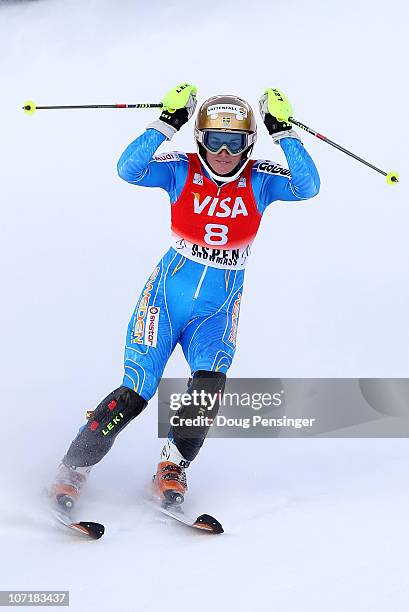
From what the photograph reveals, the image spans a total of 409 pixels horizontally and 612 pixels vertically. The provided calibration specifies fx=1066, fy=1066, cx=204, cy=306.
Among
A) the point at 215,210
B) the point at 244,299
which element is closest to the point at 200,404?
the point at 215,210

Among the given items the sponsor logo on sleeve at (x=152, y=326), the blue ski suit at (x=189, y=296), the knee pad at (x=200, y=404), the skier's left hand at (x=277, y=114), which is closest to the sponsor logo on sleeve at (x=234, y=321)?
the blue ski suit at (x=189, y=296)

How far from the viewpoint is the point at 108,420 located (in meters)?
5.35

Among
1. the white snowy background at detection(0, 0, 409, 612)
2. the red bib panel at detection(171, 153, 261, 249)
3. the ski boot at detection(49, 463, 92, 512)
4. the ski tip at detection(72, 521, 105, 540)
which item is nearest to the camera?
the white snowy background at detection(0, 0, 409, 612)

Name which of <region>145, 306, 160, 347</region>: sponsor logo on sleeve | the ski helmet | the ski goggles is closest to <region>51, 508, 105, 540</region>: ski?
<region>145, 306, 160, 347</region>: sponsor logo on sleeve

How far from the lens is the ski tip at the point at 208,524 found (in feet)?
16.6

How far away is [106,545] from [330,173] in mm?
4891

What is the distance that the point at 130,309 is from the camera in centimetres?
764

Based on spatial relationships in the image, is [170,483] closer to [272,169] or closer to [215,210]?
[215,210]

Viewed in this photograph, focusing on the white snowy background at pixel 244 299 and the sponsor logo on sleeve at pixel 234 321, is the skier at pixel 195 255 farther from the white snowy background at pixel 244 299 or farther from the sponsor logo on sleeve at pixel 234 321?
the white snowy background at pixel 244 299

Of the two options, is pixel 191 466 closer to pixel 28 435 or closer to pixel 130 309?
pixel 28 435

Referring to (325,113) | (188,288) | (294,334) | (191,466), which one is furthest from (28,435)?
(325,113)

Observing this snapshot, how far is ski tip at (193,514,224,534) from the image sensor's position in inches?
200

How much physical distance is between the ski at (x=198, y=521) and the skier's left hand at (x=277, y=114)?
6.23ft

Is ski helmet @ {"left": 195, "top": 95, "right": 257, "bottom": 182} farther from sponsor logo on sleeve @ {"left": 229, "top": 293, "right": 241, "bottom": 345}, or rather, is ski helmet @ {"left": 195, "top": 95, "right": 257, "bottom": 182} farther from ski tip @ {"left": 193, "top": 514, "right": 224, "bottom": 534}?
ski tip @ {"left": 193, "top": 514, "right": 224, "bottom": 534}
